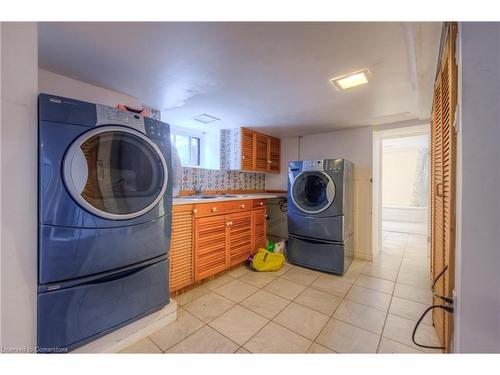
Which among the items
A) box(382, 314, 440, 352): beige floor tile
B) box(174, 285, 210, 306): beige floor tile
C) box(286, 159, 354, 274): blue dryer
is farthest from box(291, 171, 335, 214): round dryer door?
box(174, 285, 210, 306): beige floor tile

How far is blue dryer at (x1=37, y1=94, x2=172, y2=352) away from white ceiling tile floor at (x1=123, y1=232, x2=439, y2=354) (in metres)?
0.35

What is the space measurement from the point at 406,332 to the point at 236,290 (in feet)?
4.17

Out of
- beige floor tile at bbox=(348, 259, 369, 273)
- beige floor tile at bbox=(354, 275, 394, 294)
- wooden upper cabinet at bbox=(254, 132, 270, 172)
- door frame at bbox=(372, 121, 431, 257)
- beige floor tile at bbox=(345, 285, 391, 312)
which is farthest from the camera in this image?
wooden upper cabinet at bbox=(254, 132, 270, 172)

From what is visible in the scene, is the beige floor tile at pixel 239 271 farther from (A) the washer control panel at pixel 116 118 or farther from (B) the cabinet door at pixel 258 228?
(A) the washer control panel at pixel 116 118

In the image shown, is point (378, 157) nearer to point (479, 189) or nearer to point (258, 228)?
point (258, 228)

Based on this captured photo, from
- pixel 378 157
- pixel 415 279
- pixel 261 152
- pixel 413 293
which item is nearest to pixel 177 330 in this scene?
pixel 413 293

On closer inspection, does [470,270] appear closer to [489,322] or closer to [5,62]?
[489,322]

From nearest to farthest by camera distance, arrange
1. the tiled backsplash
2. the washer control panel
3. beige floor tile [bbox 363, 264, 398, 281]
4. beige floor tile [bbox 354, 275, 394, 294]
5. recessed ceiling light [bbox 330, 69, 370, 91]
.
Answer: the washer control panel → recessed ceiling light [bbox 330, 69, 370, 91] → beige floor tile [bbox 354, 275, 394, 294] → beige floor tile [bbox 363, 264, 398, 281] → the tiled backsplash

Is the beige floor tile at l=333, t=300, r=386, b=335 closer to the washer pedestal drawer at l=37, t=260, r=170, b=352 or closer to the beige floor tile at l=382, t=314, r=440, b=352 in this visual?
the beige floor tile at l=382, t=314, r=440, b=352

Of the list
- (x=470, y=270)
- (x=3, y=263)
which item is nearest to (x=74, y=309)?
(x=3, y=263)

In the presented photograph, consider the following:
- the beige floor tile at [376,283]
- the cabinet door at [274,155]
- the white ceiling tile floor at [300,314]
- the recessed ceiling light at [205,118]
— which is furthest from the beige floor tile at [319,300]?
the recessed ceiling light at [205,118]

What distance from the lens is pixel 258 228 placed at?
2.53m

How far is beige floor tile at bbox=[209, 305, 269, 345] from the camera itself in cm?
126
